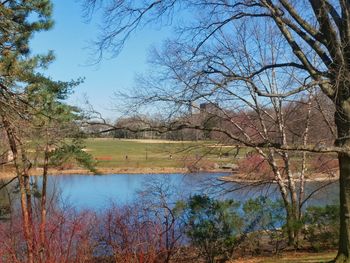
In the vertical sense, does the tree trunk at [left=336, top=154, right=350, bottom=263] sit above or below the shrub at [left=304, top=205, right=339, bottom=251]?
above

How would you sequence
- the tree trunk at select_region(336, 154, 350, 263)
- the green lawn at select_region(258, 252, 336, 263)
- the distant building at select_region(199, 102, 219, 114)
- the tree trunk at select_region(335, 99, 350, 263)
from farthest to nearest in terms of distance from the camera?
1. the distant building at select_region(199, 102, 219, 114)
2. the green lawn at select_region(258, 252, 336, 263)
3. the tree trunk at select_region(336, 154, 350, 263)
4. the tree trunk at select_region(335, 99, 350, 263)

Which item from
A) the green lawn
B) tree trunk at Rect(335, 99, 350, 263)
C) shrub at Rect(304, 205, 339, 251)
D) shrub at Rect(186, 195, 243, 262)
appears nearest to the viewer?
tree trunk at Rect(335, 99, 350, 263)

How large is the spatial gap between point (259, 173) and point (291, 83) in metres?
3.22

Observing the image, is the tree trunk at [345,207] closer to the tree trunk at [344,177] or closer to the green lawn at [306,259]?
the tree trunk at [344,177]

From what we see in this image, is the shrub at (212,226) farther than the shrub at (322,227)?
No

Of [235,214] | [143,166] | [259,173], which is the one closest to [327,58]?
[235,214]

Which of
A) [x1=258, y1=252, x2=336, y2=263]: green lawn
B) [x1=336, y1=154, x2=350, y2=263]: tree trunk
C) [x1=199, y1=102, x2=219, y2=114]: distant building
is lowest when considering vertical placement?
[x1=258, y1=252, x2=336, y2=263]: green lawn

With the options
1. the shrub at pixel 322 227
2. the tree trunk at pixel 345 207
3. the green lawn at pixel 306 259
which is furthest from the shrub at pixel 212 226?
the tree trunk at pixel 345 207

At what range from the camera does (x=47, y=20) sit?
1113cm

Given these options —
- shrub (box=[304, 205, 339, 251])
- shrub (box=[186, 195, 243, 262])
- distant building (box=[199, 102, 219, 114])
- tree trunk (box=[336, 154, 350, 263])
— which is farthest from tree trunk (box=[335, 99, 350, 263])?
distant building (box=[199, 102, 219, 114])

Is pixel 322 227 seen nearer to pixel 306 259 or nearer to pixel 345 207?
pixel 306 259

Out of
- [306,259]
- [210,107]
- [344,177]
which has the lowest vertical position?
[306,259]

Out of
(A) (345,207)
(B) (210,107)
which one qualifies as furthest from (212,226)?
(A) (345,207)

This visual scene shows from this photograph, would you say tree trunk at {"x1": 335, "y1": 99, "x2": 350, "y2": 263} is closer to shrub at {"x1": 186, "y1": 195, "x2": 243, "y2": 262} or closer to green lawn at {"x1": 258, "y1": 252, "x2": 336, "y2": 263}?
green lawn at {"x1": 258, "y1": 252, "x2": 336, "y2": 263}
